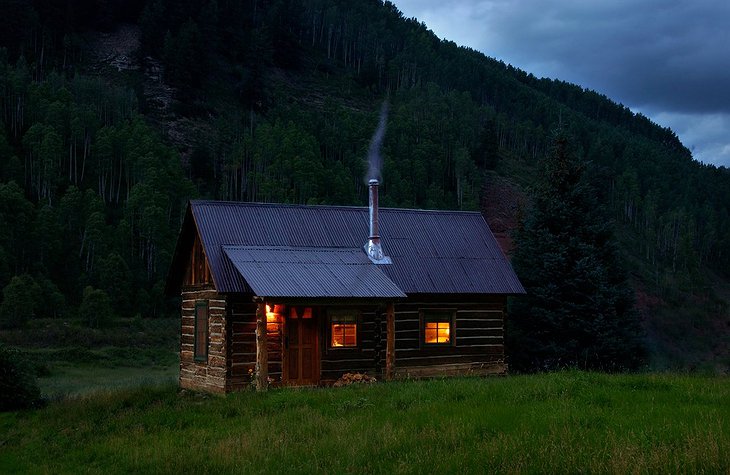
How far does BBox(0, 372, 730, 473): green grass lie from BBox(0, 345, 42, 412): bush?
194 centimetres

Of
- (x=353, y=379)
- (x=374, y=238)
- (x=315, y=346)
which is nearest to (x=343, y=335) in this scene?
(x=315, y=346)

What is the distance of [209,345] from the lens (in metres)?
23.8

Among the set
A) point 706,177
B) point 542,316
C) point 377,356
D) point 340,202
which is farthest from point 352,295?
point 706,177

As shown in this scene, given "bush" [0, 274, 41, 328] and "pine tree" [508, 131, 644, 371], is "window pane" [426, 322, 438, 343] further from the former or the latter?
"bush" [0, 274, 41, 328]

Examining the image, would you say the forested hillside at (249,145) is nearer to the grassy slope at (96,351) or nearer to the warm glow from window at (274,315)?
the grassy slope at (96,351)

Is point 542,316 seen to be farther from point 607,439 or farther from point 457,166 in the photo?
point 457,166

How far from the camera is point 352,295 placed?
21938 mm

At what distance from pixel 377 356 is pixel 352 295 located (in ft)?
10.7

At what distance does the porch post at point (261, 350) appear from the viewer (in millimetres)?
21250

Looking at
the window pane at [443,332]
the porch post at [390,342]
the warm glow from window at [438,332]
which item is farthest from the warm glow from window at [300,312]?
the window pane at [443,332]

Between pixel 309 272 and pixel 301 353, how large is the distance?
2.51 meters

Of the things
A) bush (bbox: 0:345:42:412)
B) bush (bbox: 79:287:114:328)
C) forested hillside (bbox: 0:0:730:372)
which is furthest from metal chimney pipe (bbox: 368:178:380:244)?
A: bush (bbox: 79:287:114:328)

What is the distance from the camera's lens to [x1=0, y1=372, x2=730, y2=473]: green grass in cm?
1078

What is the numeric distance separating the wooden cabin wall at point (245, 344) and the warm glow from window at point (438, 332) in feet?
18.2
